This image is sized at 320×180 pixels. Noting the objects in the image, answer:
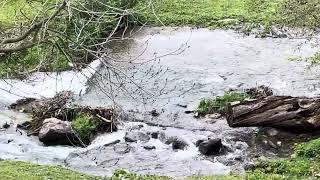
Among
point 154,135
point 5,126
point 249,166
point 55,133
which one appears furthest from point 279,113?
point 5,126

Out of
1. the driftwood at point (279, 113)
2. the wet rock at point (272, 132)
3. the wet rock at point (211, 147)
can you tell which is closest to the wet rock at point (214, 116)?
the driftwood at point (279, 113)

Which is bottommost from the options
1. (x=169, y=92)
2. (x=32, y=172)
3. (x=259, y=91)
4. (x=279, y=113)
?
(x=169, y=92)

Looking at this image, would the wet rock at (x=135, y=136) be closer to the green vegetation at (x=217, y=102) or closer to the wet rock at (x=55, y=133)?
the wet rock at (x=55, y=133)

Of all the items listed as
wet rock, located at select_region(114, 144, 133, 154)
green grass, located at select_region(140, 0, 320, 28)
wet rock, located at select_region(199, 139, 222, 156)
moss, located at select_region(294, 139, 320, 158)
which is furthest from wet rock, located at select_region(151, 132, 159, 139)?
green grass, located at select_region(140, 0, 320, 28)

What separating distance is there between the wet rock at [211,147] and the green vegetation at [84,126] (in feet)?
8.35

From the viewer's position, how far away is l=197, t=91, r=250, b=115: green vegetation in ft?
46.8

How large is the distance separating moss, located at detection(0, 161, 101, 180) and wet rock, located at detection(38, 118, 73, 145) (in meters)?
1.84

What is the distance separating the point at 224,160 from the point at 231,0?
13.7 metres

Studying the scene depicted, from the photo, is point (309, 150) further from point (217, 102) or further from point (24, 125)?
point (24, 125)

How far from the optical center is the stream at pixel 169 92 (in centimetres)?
1153

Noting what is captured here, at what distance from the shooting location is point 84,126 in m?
13.1

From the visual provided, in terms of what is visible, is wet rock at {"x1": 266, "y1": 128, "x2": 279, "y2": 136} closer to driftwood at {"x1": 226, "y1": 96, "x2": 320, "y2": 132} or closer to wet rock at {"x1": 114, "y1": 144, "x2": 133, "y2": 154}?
driftwood at {"x1": 226, "y1": 96, "x2": 320, "y2": 132}

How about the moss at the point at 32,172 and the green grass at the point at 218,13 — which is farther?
the green grass at the point at 218,13

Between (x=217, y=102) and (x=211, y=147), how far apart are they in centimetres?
261
